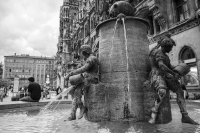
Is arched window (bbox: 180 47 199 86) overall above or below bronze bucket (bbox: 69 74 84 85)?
above

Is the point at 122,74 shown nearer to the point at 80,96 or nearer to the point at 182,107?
the point at 80,96

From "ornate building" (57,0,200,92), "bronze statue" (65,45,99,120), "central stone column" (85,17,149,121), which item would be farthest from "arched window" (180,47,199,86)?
"bronze statue" (65,45,99,120)

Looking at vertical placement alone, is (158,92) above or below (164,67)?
below

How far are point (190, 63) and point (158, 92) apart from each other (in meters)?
13.4

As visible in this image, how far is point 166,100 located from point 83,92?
2.10m

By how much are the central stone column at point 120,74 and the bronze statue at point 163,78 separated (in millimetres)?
505

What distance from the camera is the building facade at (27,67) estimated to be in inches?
4023

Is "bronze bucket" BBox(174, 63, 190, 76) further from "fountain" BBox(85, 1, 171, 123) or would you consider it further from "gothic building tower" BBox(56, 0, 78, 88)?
"gothic building tower" BBox(56, 0, 78, 88)

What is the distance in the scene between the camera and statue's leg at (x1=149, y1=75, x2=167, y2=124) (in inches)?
142

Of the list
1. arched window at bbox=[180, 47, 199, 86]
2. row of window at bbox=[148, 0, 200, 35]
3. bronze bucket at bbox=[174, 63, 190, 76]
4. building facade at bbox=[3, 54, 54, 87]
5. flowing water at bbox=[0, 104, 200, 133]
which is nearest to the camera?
flowing water at bbox=[0, 104, 200, 133]

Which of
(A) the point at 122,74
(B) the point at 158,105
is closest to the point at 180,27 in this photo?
(A) the point at 122,74

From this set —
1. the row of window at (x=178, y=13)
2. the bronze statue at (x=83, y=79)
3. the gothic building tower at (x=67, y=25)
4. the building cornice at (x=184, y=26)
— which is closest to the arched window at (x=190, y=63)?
the building cornice at (x=184, y=26)

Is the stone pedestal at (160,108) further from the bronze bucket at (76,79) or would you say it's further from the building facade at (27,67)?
the building facade at (27,67)

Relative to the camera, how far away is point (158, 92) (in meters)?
3.66
